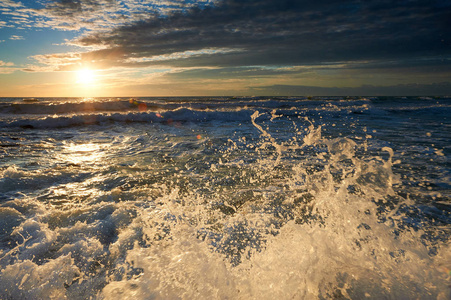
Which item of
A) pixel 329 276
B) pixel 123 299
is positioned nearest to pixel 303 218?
pixel 329 276

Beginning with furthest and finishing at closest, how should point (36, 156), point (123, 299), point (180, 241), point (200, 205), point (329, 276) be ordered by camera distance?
point (36, 156), point (200, 205), point (180, 241), point (329, 276), point (123, 299)

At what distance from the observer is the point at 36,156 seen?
6.26 metres

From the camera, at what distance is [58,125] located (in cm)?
1370

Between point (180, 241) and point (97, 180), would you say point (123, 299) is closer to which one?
point (180, 241)

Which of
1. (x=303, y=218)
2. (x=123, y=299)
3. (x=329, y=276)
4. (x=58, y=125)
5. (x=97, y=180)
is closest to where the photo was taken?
(x=123, y=299)

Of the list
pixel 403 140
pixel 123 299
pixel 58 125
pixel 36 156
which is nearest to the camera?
pixel 123 299

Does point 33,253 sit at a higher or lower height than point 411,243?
higher

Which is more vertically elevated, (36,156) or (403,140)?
(36,156)

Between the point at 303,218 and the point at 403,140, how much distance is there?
6.62 metres

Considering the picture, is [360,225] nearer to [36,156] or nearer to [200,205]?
[200,205]

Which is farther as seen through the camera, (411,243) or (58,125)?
(58,125)

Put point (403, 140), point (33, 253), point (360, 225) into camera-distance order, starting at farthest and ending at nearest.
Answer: point (403, 140)
point (360, 225)
point (33, 253)

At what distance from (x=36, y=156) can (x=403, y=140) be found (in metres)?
10.3

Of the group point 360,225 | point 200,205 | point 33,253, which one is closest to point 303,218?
point 360,225
